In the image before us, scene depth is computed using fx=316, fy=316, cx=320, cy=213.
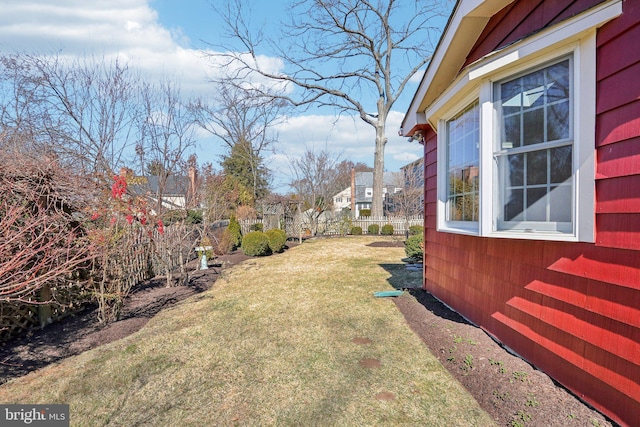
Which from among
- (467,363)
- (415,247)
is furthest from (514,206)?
(415,247)

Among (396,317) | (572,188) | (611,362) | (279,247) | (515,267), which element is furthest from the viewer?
(279,247)

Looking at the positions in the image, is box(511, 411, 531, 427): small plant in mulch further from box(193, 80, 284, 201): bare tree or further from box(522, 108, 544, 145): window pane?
box(193, 80, 284, 201): bare tree

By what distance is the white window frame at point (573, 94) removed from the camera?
7.01 ft

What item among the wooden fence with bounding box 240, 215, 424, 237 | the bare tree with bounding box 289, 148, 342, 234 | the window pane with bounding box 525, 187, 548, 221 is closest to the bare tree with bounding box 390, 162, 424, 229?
the wooden fence with bounding box 240, 215, 424, 237

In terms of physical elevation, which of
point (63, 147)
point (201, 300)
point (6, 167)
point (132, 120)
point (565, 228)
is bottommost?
point (201, 300)

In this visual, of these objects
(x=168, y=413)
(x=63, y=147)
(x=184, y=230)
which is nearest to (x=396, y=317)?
(x=168, y=413)

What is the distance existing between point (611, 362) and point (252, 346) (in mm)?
3159

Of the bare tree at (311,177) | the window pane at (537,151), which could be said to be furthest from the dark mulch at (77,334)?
the bare tree at (311,177)

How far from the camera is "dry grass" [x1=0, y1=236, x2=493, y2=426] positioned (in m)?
2.38

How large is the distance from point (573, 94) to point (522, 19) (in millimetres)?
1106

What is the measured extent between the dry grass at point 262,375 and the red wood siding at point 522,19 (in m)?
3.08

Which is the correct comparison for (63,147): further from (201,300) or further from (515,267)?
(515,267)

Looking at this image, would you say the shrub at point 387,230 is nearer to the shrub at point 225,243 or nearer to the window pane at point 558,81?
the shrub at point 225,243

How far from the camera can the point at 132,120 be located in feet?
28.8
